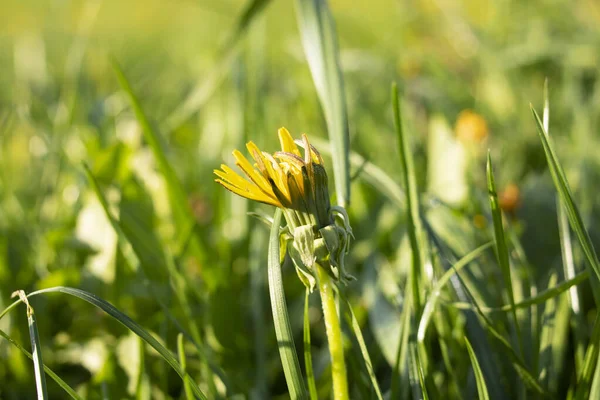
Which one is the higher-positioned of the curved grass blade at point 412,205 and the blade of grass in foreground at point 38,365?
the curved grass blade at point 412,205

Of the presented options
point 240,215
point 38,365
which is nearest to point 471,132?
point 240,215

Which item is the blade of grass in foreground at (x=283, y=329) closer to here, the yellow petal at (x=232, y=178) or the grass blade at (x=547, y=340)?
the yellow petal at (x=232, y=178)

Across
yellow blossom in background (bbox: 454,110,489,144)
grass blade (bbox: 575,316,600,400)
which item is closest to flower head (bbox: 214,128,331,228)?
grass blade (bbox: 575,316,600,400)

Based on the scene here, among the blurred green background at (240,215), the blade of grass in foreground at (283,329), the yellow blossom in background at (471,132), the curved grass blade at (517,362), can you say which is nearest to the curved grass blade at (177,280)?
the blurred green background at (240,215)

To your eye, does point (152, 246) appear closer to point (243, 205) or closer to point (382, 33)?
point (243, 205)

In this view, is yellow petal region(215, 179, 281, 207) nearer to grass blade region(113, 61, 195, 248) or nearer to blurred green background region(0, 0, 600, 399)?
blurred green background region(0, 0, 600, 399)

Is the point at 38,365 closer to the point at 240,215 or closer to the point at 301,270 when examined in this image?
the point at 301,270

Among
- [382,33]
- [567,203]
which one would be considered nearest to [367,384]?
[567,203]

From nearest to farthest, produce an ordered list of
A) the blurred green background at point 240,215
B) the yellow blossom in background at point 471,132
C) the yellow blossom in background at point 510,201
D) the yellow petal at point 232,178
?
the yellow petal at point 232,178 → the blurred green background at point 240,215 → the yellow blossom in background at point 510,201 → the yellow blossom in background at point 471,132
